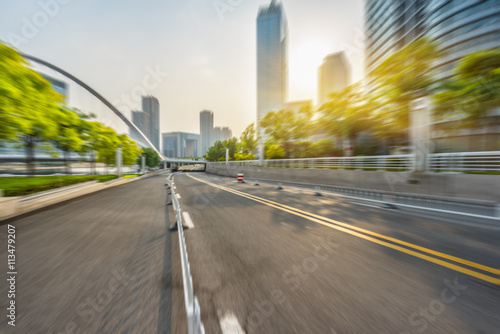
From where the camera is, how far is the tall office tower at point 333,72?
67938mm

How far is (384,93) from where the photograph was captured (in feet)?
48.9

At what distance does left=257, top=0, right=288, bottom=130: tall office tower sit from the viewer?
114 meters

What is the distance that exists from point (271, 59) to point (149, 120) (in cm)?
8290

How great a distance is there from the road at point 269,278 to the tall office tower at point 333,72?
7423 cm

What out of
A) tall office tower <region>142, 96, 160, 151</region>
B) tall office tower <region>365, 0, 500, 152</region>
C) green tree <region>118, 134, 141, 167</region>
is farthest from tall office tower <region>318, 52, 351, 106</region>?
tall office tower <region>142, 96, 160, 151</region>

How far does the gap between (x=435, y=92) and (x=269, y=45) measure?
13147 cm

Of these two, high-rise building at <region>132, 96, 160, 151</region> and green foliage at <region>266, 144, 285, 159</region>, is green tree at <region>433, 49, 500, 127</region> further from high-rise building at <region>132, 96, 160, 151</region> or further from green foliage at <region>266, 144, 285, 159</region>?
high-rise building at <region>132, 96, 160, 151</region>

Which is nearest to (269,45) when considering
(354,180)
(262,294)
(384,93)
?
(384,93)

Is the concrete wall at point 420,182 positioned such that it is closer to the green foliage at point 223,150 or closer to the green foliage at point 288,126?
the green foliage at point 288,126

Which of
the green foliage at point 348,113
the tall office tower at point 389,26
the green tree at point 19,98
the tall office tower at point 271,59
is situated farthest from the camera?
the tall office tower at point 271,59

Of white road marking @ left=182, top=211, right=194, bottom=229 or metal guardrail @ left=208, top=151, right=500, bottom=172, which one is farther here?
metal guardrail @ left=208, top=151, right=500, bottom=172

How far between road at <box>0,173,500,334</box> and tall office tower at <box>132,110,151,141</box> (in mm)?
74715
